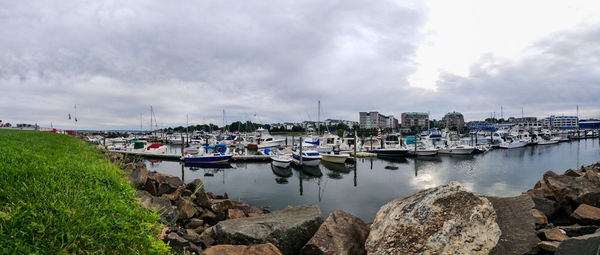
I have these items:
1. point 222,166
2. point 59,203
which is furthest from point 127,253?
point 222,166

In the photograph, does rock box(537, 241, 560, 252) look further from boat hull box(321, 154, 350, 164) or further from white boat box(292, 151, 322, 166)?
boat hull box(321, 154, 350, 164)

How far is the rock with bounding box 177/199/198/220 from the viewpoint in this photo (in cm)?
833

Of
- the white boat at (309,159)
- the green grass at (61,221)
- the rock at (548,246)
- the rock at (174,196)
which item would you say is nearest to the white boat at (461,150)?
the white boat at (309,159)

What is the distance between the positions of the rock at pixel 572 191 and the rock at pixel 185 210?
13.4m

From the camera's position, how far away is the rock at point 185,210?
833 cm

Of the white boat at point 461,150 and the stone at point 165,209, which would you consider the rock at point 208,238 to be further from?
the white boat at point 461,150

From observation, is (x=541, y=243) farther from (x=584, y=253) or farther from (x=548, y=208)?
(x=548, y=208)

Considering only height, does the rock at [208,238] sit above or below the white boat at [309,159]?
above

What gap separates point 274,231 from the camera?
596 centimetres

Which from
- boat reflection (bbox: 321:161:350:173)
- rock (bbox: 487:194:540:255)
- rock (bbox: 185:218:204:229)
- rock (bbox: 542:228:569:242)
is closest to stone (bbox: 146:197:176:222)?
rock (bbox: 185:218:204:229)

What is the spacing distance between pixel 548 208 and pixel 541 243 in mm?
5897

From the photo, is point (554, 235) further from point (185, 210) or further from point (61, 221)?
point (185, 210)

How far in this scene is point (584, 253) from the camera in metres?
3.84

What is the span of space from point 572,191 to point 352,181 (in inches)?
613
